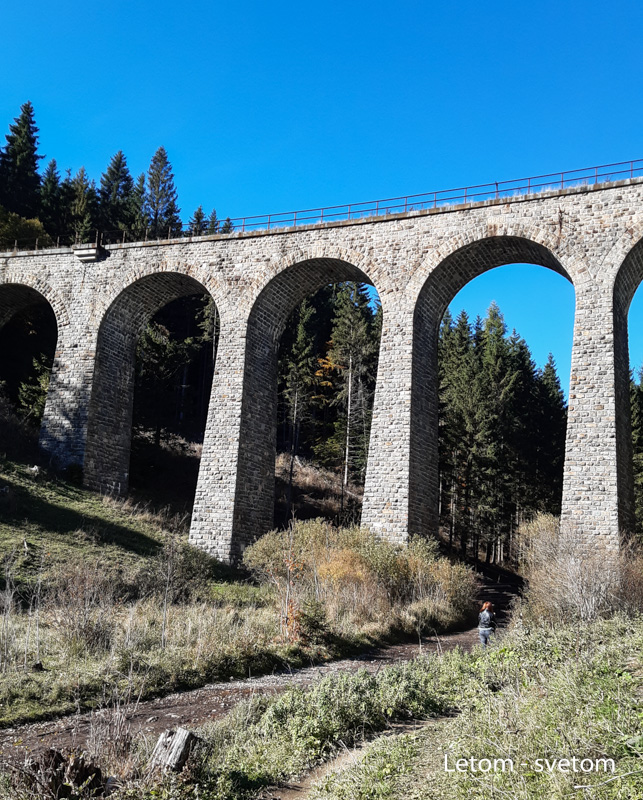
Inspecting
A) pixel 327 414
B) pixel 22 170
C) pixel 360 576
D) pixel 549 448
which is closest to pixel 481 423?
pixel 549 448

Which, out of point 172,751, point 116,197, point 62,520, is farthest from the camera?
point 116,197

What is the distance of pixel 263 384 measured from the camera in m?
25.2

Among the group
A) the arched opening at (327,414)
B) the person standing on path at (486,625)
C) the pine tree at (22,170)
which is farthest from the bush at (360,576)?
the pine tree at (22,170)

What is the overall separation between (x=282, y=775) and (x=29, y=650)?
5.62 m

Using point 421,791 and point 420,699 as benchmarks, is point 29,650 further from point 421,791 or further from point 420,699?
point 421,791

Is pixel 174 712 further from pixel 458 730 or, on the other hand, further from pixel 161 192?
pixel 161 192

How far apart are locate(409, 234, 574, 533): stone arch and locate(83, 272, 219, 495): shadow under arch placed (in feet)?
28.7

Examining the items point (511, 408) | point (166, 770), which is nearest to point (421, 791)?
point (166, 770)

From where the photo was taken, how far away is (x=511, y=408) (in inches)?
1711

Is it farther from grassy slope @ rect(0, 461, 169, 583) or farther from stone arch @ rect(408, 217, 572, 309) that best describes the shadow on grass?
stone arch @ rect(408, 217, 572, 309)

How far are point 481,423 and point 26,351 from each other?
25.2m

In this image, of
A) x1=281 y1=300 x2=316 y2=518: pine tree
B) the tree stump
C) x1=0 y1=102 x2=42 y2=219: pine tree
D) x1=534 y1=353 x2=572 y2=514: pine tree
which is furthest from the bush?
x1=0 y1=102 x2=42 y2=219: pine tree

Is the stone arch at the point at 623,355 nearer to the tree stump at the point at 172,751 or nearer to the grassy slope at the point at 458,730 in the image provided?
the grassy slope at the point at 458,730

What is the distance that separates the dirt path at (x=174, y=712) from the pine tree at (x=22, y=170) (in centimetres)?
4127
